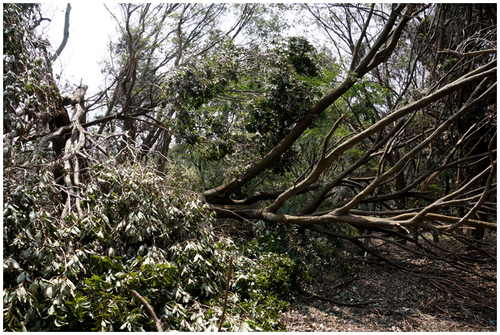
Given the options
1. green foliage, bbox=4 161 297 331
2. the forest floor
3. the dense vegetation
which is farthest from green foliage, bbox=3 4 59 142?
the forest floor

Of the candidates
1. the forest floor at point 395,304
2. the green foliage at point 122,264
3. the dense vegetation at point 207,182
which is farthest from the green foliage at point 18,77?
the forest floor at point 395,304

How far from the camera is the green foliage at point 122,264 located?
329cm

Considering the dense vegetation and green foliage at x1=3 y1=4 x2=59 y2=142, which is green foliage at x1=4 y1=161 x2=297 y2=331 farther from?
green foliage at x1=3 y1=4 x2=59 y2=142

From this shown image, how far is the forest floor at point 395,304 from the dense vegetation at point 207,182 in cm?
33

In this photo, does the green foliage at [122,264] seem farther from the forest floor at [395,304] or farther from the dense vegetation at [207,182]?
the forest floor at [395,304]

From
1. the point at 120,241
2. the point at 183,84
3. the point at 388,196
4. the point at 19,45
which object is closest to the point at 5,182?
the point at 120,241

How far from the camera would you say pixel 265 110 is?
7.58 metres

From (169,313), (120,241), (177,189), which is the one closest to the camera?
(169,313)

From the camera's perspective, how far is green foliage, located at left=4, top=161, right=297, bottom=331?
130 inches

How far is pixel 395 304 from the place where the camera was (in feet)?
18.9

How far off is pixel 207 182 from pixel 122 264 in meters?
6.16

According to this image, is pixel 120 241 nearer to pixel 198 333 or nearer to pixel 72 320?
pixel 72 320

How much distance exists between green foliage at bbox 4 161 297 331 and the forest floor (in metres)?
0.72

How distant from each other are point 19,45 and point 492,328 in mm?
7254
